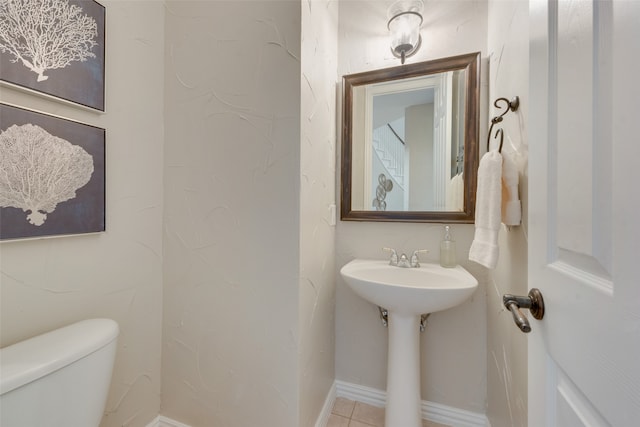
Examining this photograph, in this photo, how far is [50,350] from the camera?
0.68 metres

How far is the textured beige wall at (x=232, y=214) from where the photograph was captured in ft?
3.27

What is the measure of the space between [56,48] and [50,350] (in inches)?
36.2

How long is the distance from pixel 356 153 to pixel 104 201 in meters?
1.17

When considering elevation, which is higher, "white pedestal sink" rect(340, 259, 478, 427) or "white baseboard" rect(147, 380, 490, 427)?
"white pedestal sink" rect(340, 259, 478, 427)

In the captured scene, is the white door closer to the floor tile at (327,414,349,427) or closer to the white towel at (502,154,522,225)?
the white towel at (502,154,522,225)

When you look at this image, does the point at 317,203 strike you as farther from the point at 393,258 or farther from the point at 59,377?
the point at 59,377

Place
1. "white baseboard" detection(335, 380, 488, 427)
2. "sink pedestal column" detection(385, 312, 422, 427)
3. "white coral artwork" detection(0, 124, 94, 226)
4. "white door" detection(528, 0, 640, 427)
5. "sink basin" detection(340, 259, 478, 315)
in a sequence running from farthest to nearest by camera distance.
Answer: "white baseboard" detection(335, 380, 488, 427), "sink pedestal column" detection(385, 312, 422, 427), "sink basin" detection(340, 259, 478, 315), "white coral artwork" detection(0, 124, 94, 226), "white door" detection(528, 0, 640, 427)

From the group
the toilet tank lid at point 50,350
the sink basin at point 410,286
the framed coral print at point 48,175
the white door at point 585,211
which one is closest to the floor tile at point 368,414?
the sink basin at point 410,286

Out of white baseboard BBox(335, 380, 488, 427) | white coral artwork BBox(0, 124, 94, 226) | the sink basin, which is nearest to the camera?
white coral artwork BBox(0, 124, 94, 226)

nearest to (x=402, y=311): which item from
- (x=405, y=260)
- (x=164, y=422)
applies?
(x=405, y=260)

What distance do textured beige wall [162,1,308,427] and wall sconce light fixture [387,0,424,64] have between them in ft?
2.00

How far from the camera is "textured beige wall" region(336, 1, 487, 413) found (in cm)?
126

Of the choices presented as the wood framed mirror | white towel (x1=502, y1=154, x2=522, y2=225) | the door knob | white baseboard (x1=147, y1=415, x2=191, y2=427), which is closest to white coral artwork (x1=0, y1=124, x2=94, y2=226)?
white baseboard (x1=147, y1=415, x2=191, y2=427)

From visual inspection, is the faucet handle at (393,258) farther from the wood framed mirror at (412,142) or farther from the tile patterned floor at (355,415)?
the tile patterned floor at (355,415)
